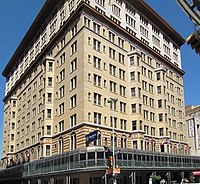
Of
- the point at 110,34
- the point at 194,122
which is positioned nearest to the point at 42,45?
the point at 110,34

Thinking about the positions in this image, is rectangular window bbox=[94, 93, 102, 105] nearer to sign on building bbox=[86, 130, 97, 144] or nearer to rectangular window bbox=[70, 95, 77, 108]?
rectangular window bbox=[70, 95, 77, 108]

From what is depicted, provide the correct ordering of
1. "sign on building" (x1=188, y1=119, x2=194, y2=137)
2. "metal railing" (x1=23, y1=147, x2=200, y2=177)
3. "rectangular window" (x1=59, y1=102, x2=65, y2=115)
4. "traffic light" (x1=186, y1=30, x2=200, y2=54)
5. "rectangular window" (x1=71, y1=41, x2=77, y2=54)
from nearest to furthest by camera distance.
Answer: "traffic light" (x1=186, y1=30, x2=200, y2=54) → "metal railing" (x1=23, y1=147, x2=200, y2=177) → "rectangular window" (x1=71, y1=41, x2=77, y2=54) → "rectangular window" (x1=59, y1=102, x2=65, y2=115) → "sign on building" (x1=188, y1=119, x2=194, y2=137)

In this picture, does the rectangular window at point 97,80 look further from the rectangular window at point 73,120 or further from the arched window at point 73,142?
the arched window at point 73,142

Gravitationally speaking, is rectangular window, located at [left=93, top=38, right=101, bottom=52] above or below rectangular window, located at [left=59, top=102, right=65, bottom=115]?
above

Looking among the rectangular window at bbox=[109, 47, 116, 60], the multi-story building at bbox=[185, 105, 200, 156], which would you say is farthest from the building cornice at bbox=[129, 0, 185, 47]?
the multi-story building at bbox=[185, 105, 200, 156]

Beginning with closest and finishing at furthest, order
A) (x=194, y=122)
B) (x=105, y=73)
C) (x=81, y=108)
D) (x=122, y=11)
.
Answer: (x=81, y=108), (x=105, y=73), (x=122, y=11), (x=194, y=122)

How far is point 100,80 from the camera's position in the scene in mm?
53688

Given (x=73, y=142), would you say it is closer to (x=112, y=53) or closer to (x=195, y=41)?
(x=112, y=53)

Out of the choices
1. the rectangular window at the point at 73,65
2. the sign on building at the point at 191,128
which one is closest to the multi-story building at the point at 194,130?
the sign on building at the point at 191,128

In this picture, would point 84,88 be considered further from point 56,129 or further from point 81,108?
point 56,129

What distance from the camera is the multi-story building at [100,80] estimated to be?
5225 cm

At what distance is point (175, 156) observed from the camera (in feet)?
200

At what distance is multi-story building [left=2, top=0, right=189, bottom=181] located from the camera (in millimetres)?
52250

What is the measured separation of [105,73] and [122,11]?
56.1ft
